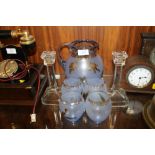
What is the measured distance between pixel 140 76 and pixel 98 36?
297mm

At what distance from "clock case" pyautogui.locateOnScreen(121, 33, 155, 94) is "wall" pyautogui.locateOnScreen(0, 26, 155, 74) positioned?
0.05 meters

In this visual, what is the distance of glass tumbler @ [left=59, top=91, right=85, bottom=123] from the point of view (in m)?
0.74

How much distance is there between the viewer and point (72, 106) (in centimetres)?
74

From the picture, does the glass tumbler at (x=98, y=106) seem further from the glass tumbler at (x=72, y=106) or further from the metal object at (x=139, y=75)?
the metal object at (x=139, y=75)

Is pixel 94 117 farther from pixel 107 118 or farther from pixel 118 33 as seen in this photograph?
pixel 118 33

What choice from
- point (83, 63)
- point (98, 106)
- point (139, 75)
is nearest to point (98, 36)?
point (83, 63)

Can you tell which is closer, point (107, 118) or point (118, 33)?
point (107, 118)

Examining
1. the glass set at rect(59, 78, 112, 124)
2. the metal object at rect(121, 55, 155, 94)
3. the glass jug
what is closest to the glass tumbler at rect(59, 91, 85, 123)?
the glass set at rect(59, 78, 112, 124)

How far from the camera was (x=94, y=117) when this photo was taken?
2.46 feet

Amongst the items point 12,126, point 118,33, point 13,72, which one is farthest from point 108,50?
point 12,126

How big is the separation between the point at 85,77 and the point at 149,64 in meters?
0.30

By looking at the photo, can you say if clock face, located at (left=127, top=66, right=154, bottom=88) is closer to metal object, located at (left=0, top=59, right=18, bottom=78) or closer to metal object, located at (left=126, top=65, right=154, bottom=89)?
metal object, located at (left=126, top=65, right=154, bottom=89)
